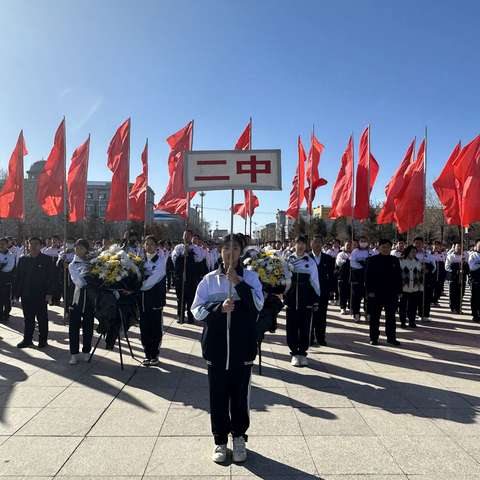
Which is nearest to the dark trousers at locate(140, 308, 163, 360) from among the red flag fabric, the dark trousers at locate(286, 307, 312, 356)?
the dark trousers at locate(286, 307, 312, 356)

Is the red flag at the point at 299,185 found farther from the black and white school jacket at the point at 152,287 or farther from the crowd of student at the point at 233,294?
the black and white school jacket at the point at 152,287

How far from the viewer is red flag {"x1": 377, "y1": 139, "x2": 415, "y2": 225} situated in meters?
12.9

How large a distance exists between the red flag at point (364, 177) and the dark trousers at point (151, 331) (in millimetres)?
8191

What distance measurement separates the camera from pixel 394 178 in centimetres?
1299

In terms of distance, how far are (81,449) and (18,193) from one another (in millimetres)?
9945

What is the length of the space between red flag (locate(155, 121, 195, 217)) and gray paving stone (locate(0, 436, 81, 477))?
937 cm

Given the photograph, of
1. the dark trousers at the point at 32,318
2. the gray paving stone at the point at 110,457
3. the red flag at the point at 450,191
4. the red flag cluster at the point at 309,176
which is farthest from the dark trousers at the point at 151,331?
the red flag at the point at 450,191

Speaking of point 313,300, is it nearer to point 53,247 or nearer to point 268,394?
point 268,394

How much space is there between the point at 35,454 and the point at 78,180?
9.86m

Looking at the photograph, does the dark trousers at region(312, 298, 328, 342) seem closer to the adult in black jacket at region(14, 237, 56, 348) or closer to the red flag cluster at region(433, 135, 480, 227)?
the adult in black jacket at region(14, 237, 56, 348)

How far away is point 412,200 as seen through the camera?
12406 millimetres

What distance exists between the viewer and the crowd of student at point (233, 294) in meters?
3.90

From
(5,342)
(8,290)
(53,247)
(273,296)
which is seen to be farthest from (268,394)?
(53,247)

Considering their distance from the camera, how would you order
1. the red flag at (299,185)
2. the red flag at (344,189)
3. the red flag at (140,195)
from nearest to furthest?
the red flag at (344,189) < the red flag at (140,195) < the red flag at (299,185)
